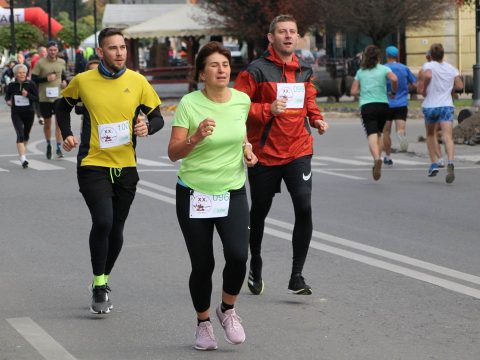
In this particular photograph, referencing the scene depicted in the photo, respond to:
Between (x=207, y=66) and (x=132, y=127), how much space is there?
1417mm

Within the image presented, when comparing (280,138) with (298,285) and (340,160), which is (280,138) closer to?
(298,285)

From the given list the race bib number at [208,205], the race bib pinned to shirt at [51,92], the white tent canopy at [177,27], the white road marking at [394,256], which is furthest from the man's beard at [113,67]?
the white tent canopy at [177,27]

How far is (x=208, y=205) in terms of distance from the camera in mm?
6832

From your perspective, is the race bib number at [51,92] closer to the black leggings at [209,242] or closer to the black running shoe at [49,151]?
the black running shoe at [49,151]

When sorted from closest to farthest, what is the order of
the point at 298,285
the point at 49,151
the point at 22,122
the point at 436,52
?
the point at 298,285 → the point at 436,52 → the point at 22,122 → the point at 49,151

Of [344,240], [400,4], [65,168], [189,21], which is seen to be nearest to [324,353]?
[344,240]

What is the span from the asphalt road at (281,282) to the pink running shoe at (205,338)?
1.9 inches

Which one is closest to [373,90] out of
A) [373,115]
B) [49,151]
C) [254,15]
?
[373,115]

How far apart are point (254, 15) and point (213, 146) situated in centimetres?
3402

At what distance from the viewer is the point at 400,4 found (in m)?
36.3

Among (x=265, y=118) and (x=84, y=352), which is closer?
(x=84, y=352)

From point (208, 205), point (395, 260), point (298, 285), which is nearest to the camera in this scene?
point (208, 205)

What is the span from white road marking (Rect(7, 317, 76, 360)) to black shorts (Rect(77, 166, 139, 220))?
83 cm

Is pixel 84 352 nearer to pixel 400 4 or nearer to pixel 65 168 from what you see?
pixel 65 168
